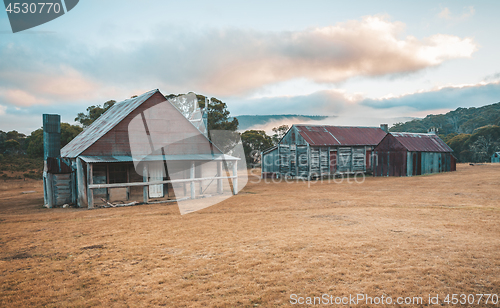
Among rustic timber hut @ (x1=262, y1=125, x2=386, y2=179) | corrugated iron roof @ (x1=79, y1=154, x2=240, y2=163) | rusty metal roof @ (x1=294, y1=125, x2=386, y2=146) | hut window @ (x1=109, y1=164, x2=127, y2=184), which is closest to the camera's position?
corrugated iron roof @ (x1=79, y1=154, x2=240, y2=163)

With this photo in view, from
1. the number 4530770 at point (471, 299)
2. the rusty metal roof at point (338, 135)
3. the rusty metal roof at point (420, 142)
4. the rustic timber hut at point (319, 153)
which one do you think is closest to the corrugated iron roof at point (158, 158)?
the rustic timber hut at point (319, 153)

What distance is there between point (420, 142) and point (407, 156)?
454 cm

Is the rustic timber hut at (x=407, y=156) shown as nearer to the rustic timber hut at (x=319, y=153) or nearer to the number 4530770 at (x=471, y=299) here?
the rustic timber hut at (x=319, y=153)

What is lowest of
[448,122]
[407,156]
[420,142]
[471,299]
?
[471,299]

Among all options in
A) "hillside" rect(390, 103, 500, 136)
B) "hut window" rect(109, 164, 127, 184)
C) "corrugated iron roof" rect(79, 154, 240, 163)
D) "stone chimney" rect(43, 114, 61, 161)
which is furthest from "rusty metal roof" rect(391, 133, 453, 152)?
"hillside" rect(390, 103, 500, 136)

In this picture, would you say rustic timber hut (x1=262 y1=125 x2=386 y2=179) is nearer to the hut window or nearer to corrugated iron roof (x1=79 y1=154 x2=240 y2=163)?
corrugated iron roof (x1=79 y1=154 x2=240 y2=163)

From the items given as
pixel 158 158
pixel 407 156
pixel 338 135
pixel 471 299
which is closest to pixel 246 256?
pixel 471 299

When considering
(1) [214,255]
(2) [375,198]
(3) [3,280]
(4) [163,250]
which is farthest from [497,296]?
(2) [375,198]

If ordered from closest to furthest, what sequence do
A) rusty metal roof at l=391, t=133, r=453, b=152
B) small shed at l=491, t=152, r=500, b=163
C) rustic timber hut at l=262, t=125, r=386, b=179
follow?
rustic timber hut at l=262, t=125, r=386, b=179
rusty metal roof at l=391, t=133, r=453, b=152
small shed at l=491, t=152, r=500, b=163

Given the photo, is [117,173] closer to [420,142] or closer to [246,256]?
[246,256]

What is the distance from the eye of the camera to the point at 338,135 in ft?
109

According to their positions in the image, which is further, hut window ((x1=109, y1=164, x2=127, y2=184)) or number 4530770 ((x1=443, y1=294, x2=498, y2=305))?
hut window ((x1=109, y1=164, x2=127, y2=184))

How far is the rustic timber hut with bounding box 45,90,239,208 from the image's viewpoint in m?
16.0

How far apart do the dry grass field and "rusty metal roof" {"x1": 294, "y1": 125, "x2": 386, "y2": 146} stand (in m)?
18.6
